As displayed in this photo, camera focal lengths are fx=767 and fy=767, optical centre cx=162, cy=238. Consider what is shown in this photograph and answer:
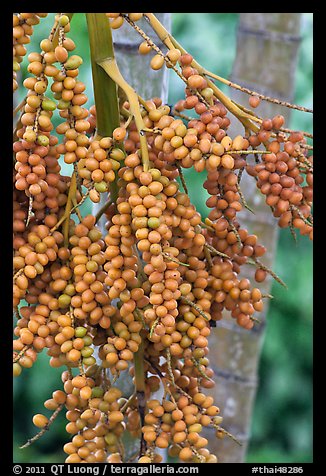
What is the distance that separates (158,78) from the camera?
1140 mm

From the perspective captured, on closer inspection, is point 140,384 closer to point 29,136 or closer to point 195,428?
point 195,428

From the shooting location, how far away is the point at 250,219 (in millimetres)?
1549

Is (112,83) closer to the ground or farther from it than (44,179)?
farther from it

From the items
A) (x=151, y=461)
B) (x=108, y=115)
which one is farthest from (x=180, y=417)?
(x=108, y=115)

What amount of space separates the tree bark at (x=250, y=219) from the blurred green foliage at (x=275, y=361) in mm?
1679

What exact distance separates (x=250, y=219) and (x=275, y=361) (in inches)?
85.6

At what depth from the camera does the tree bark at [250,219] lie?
1.53 m

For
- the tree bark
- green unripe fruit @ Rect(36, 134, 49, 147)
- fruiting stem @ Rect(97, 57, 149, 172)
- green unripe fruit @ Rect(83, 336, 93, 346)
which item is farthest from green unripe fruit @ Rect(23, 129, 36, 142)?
the tree bark

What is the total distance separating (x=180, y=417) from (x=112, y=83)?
0.39 metres

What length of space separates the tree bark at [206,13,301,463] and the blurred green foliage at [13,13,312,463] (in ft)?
5.51

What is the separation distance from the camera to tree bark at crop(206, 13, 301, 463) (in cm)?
153

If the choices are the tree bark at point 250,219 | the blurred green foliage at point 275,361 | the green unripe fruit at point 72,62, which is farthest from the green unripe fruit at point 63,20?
the blurred green foliage at point 275,361
